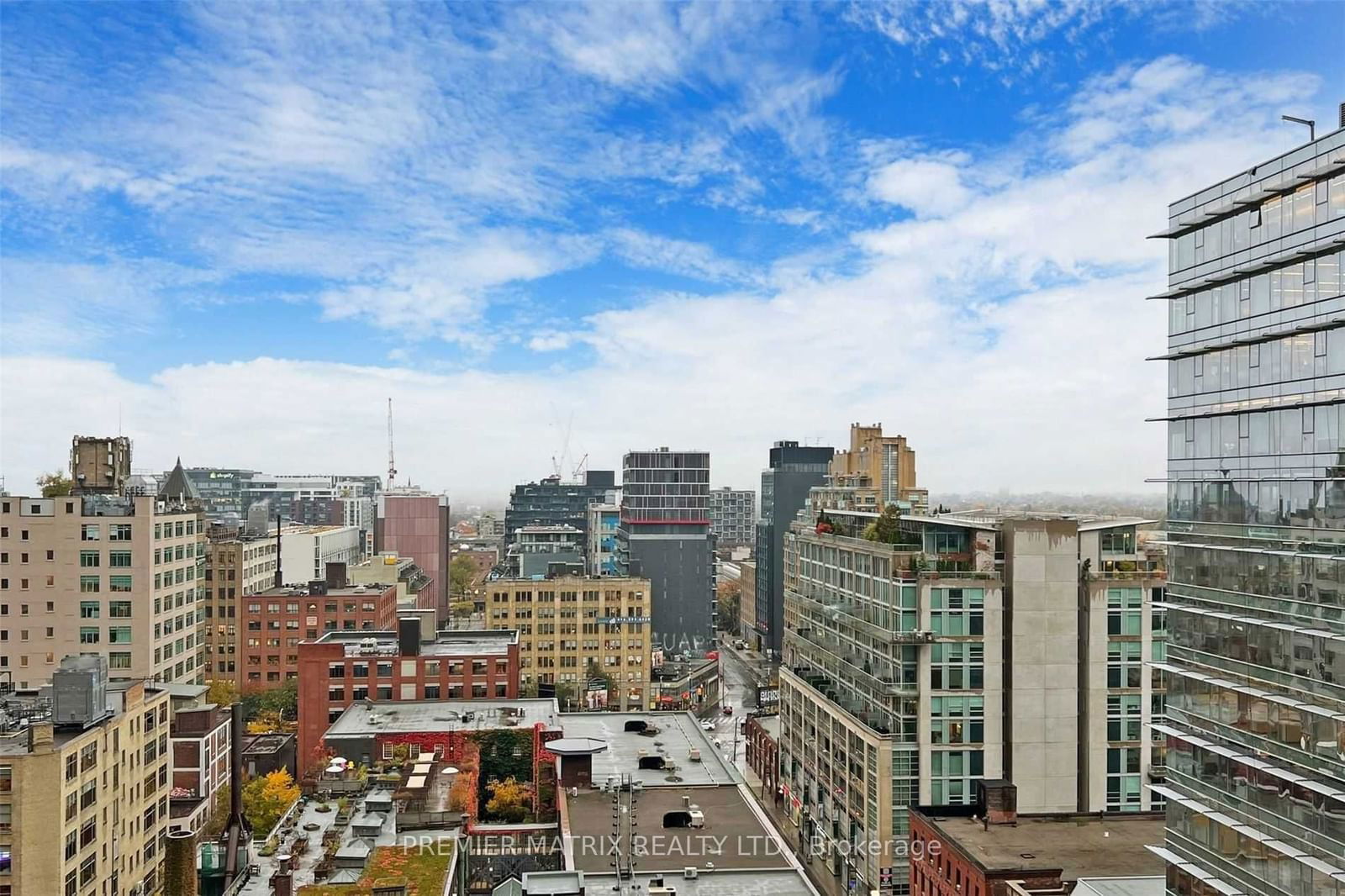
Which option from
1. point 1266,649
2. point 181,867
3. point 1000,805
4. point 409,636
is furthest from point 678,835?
point 409,636

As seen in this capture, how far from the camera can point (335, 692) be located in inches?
3541

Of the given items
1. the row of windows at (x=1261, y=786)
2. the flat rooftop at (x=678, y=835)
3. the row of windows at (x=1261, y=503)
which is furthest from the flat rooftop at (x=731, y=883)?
the row of windows at (x=1261, y=503)

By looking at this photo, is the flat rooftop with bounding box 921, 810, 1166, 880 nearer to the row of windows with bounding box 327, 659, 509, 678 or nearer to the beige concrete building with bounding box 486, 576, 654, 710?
the row of windows with bounding box 327, 659, 509, 678

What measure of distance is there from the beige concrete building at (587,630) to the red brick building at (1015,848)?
76.4 m

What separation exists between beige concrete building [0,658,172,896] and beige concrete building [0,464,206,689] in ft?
60.3

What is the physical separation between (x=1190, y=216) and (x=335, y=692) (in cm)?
7557

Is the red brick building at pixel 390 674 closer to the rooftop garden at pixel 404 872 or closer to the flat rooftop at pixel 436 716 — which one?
the flat rooftop at pixel 436 716

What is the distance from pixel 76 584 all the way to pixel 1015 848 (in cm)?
6959

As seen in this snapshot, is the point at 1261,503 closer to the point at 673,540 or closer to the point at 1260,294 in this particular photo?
the point at 1260,294

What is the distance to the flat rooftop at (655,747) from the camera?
6425 cm

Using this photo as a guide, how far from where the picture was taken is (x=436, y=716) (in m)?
77.4

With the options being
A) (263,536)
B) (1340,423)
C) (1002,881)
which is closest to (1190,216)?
(1340,423)

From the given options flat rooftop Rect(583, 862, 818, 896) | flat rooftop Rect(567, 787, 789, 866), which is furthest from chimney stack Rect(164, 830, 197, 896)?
flat rooftop Rect(583, 862, 818, 896)

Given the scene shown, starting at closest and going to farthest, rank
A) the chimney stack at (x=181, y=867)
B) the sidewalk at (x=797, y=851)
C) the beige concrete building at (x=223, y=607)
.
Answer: the chimney stack at (x=181, y=867)
the sidewalk at (x=797, y=851)
the beige concrete building at (x=223, y=607)
